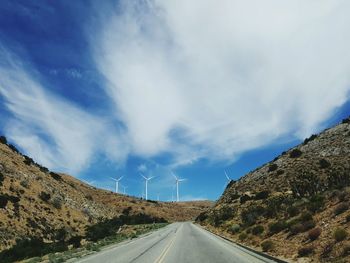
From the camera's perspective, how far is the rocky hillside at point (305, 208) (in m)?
18.5

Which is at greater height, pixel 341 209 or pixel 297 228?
pixel 341 209

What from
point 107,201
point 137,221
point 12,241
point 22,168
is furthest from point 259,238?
point 107,201

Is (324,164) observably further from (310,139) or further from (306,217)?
(306,217)

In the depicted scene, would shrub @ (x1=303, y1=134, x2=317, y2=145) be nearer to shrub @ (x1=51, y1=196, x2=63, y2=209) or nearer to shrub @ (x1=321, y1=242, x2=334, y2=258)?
shrub @ (x1=51, y1=196, x2=63, y2=209)

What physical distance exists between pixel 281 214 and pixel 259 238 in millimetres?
5104

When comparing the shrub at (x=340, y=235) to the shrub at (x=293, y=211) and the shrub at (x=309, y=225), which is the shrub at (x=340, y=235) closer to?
the shrub at (x=309, y=225)

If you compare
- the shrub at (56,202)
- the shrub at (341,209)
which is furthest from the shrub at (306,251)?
the shrub at (56,202)

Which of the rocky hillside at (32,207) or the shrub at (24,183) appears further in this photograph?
the shrub at (24,183)

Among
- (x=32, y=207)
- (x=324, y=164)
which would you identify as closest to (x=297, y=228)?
(x=324, y=164)

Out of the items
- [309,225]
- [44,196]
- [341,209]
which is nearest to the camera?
[341,209]

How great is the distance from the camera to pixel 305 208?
95.0 ft

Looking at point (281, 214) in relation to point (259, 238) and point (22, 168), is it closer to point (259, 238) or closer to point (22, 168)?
point (259, 238)

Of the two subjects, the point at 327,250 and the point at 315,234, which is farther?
the point at 315,234

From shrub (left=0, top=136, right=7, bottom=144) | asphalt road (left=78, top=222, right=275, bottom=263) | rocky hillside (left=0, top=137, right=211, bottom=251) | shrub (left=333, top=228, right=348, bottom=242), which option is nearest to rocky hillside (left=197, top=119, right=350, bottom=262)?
shrub (left=333, top=228, right=348, bottom=242)
